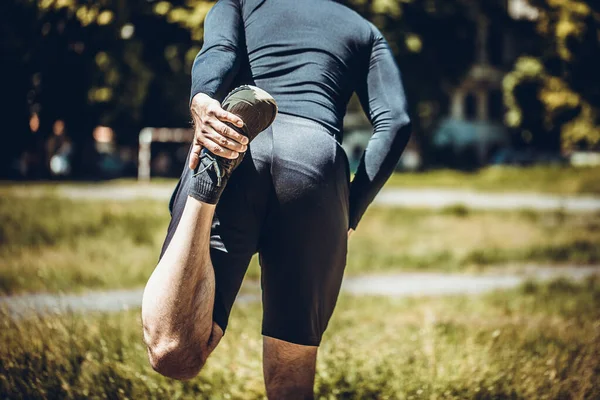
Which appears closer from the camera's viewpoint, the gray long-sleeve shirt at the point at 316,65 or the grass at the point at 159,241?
the gray long-sleeve shirt at the point at 316,65

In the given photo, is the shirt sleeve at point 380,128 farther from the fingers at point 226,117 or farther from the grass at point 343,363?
the grass at point 343,363

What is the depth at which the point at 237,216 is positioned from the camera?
230cm

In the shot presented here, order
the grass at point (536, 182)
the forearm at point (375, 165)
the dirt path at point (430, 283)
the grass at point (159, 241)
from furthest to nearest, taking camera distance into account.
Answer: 1. the grass at point (536, 182)
2. the grass at point (159, 241)
3. the dirt path at point (430, 283)
4. the forearm at point (375, 165)

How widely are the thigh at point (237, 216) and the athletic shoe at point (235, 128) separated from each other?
0.11 meters

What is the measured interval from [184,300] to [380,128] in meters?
0.89

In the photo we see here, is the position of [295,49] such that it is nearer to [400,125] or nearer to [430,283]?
[400,125]

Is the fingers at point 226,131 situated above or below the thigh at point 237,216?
above

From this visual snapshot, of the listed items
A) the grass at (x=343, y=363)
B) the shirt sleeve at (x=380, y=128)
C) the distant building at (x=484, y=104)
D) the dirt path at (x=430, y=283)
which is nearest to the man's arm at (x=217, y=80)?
the shirt sleeve at (x=380, y=128)

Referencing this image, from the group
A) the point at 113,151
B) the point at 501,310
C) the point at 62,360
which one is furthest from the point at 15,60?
the point at 113,151

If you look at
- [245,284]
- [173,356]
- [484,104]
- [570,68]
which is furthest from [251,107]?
[484,104]

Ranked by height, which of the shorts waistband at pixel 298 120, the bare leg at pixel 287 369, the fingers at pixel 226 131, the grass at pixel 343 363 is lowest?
the grass at pixel 343 363

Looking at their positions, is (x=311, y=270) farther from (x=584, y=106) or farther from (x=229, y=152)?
(x=584, y=106)

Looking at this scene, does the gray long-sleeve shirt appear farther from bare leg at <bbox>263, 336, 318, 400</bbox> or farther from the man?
bare leg at <bbox>263, 336, 318, 400</bbox>

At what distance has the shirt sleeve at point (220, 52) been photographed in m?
2.30
